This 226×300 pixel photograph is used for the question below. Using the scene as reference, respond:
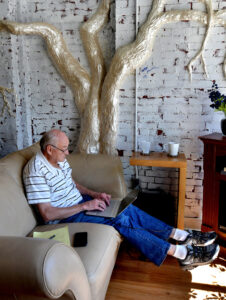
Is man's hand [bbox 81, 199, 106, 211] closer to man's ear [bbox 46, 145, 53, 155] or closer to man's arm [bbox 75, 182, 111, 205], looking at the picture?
man's arm [bbox 75, 182, 111, 205]

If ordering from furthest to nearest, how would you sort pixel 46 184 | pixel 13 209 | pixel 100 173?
pixel 100 173, pixel 46 184, pixel 13 209

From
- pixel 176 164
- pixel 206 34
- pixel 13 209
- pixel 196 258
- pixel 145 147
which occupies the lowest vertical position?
pixel 196 258

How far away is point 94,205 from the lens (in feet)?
6.08

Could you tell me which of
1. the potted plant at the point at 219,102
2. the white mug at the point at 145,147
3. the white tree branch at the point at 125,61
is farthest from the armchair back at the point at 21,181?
the potted plant at the point at 219,102

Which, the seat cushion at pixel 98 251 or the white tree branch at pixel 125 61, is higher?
the white tree branch at pixel 125 61

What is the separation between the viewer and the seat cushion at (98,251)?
1.35m

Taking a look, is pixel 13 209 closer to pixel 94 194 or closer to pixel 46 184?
pixel 46 184

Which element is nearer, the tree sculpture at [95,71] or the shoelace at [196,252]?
the shoelace at [196,252]

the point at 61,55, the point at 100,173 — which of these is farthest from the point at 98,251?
the point at 61,55

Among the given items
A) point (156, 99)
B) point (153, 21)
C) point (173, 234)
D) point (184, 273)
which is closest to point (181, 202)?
point (173, 234)

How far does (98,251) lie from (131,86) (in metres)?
1.59

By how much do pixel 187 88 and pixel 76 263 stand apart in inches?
72.2

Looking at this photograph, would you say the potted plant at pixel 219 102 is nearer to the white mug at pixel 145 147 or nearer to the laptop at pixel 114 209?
the white mug at pixel 145 147

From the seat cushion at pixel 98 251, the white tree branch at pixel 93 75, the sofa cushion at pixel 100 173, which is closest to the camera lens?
the seat cushion at pixel 98 251
